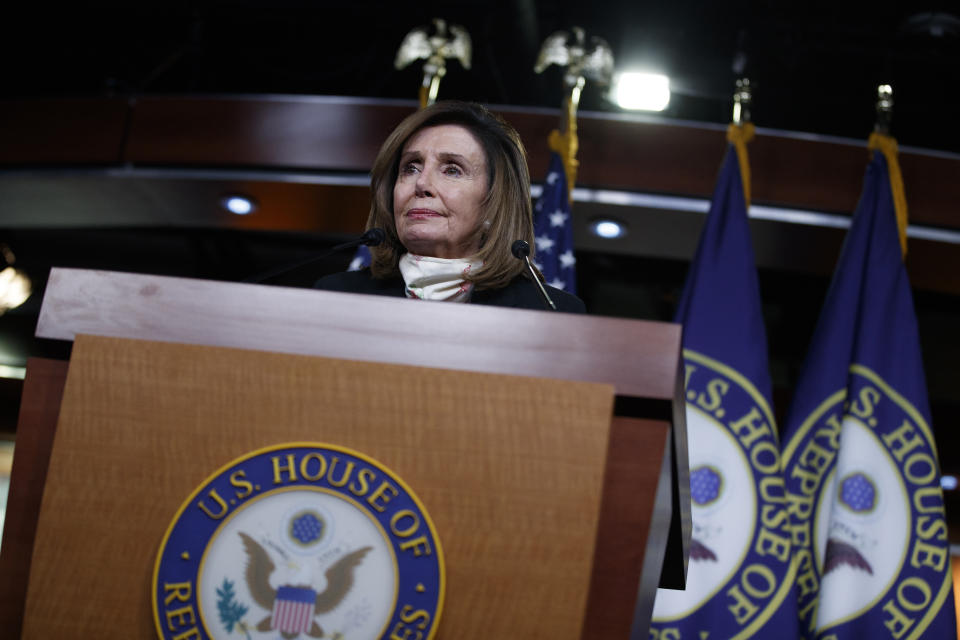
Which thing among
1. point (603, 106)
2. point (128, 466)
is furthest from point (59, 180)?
point (128, 466)

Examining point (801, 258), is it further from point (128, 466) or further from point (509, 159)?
point (128, 466)

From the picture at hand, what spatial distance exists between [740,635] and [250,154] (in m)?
2.46

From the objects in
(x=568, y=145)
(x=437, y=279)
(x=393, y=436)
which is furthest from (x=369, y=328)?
(x=568, y=145)

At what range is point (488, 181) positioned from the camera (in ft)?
5.92

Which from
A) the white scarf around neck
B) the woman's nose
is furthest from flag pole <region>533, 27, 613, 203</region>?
the white scarf around neck

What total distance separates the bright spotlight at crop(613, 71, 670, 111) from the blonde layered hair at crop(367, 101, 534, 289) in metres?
1.88

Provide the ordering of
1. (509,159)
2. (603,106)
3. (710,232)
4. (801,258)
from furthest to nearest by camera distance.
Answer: (603,106), (801,258), (710,232), (509,159)

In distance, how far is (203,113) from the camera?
391 centimetres

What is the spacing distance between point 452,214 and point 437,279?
0.23 metres

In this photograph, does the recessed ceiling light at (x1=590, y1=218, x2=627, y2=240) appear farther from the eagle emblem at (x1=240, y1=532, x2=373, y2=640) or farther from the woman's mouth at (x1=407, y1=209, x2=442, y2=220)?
the eagle emblem at (x1=240, y1=532, x2=373, y2=640)

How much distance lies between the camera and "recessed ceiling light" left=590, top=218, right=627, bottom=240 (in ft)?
12.6

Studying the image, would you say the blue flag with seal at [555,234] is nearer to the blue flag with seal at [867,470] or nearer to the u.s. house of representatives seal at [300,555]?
the blue flag with seal at [867,470]

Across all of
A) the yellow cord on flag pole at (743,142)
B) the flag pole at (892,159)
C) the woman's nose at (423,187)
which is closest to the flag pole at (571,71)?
the yellow cord on flag pole at (743,142)

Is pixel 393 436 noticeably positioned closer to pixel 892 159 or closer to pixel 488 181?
pixel 488 181
